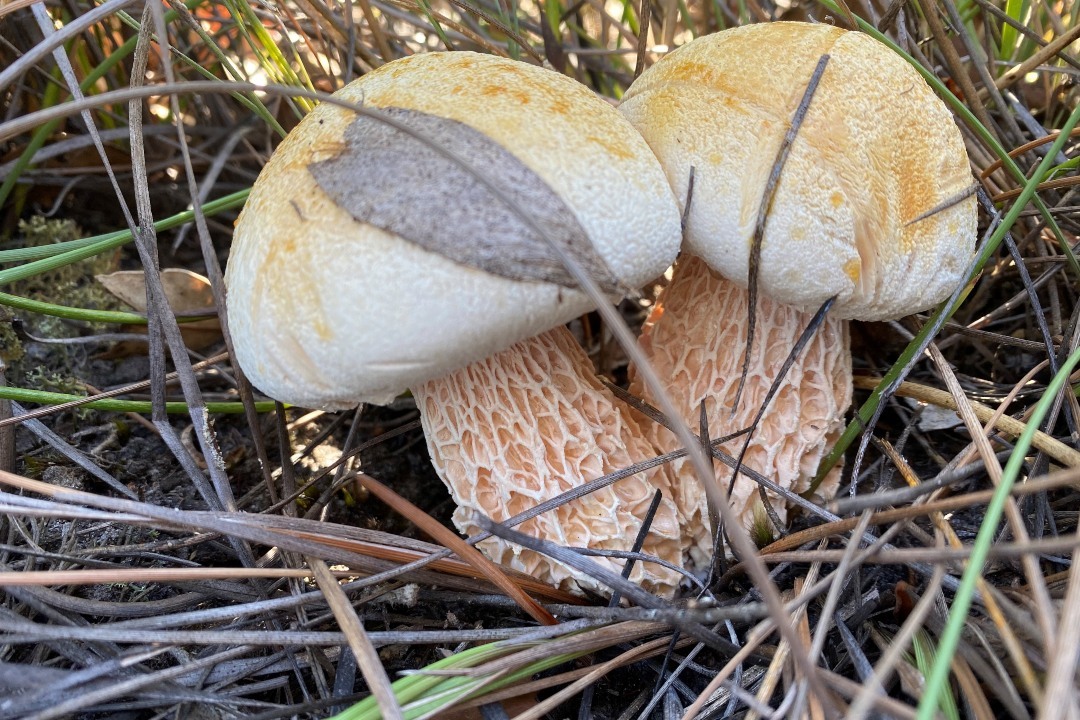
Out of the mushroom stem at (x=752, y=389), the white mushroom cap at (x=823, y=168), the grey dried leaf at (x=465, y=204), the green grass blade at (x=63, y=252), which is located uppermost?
the green grass blade at (x=63, y=252)

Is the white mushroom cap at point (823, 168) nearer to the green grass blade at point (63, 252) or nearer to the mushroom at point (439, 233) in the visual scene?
the mushroom at point (439, 233)

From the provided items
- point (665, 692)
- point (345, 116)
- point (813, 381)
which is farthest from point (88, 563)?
point (813, 381)

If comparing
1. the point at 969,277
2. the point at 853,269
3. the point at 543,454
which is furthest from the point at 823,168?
the point at 543,454

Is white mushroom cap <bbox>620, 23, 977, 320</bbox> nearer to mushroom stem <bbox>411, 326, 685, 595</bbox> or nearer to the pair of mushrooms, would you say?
the pair of mushrooms

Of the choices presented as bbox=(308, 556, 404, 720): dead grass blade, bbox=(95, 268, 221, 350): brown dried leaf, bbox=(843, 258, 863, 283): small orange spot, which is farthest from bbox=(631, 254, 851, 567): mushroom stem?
bbox=(95, 268, 221, 350): brown dried leaf

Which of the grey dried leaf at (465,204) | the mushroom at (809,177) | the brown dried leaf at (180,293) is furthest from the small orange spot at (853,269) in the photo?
the brown dried leaf at (180,293)

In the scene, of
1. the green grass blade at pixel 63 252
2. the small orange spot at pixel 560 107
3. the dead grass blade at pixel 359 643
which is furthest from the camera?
the green grass blade at pixel 63 252

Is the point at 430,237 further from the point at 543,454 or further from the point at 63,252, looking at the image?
the point at 63,252

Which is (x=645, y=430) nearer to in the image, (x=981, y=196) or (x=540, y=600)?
(x=540, y=600)
